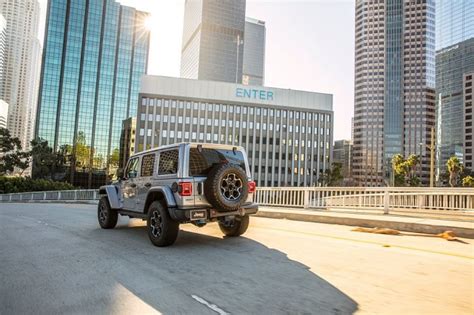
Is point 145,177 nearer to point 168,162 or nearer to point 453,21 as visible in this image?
point 168,162

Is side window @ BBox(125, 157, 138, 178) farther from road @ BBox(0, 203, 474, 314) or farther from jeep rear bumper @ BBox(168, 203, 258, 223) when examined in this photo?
jeep rear bumper @ BBox(168, 203, 258, 223)

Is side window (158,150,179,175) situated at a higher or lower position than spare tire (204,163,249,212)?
higher

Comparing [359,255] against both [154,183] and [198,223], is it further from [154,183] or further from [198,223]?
[154,183]

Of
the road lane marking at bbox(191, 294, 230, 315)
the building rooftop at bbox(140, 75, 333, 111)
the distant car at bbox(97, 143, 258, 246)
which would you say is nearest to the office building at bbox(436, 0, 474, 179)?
the building rooftop at bbox(140, 75, 333, 111)

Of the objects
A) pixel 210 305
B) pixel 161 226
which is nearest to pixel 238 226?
pixel 161 226

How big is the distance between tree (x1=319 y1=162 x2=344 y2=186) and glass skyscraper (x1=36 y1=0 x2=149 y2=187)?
6789 cm

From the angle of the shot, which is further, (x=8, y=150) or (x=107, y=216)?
(x=8, y=150)

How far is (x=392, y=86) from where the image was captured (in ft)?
586

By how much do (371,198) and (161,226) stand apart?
10549mm

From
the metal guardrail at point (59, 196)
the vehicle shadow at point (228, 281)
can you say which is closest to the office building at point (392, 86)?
the metal guardrail at point (59, 196)

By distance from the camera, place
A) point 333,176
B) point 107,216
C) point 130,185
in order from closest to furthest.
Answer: point 130,185 < point 107,216 < point 333,176

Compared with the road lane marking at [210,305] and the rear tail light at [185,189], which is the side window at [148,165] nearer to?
the rear tail light at [185,189]

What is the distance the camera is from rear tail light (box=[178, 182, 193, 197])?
6402 mm

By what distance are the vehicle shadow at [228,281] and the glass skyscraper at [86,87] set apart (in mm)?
111358
